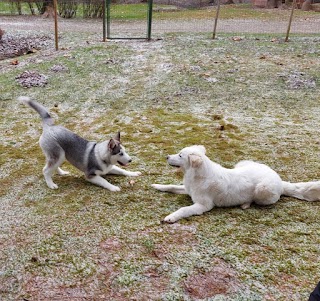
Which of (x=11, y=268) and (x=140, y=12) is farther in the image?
(x=140, y=12)

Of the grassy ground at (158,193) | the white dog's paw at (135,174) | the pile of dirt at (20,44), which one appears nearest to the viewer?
the grassy ground at (158,193)

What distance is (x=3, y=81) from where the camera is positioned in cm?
Answer: 849

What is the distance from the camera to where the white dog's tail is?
3.73 meters

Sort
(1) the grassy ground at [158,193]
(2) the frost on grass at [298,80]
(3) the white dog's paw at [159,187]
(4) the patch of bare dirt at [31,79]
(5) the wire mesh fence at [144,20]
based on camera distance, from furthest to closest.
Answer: (5) the wire mesh fence at [144,20], (4) the patch of bare dirt at [31,79], (2) the frost on grass at [298,80], (3) the white dog's paw at [159,187], (1) the grassy ground at [158,193]

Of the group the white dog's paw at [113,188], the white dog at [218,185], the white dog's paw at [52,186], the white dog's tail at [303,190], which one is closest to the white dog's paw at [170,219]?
the white dog at [218,185]

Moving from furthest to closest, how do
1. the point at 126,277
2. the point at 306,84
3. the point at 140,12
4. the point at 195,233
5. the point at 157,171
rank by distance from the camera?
the point at 140,12, the point at 306,84, the point at 157,171, the point at 195,233, the point at 126,277

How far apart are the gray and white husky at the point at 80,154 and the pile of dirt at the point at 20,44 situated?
26.4 ft

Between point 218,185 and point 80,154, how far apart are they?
1698mm

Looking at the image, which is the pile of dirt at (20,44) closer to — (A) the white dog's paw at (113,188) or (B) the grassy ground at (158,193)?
(B) the grassy ground at (158,193)

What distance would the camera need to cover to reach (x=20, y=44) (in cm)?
1222

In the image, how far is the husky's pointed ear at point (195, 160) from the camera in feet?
11.3

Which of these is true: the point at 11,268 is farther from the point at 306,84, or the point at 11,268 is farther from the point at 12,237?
the point at 306,84

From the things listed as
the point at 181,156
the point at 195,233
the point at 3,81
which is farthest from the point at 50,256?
the point at 3,81

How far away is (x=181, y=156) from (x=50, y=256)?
1548mm
